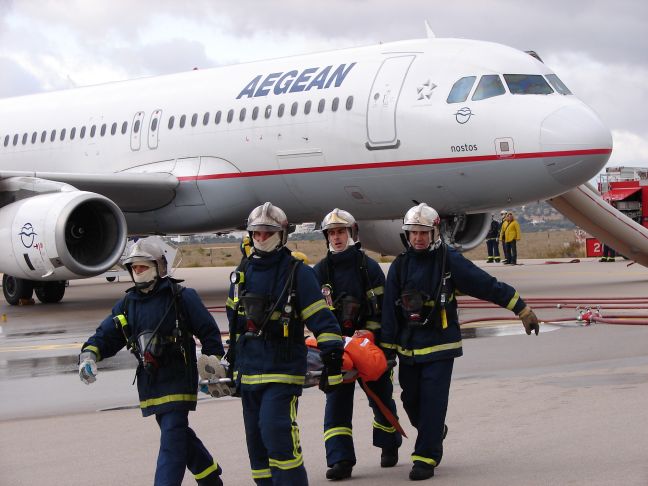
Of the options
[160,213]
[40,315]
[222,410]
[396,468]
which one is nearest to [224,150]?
[160,213]

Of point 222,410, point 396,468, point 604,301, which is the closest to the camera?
point 396,468

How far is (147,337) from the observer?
611cm

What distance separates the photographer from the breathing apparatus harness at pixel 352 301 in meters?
7.00

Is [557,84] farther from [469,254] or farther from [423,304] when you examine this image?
[469,254]

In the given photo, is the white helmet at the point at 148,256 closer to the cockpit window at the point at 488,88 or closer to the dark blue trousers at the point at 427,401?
the dark blue trousers at the point at 427,401

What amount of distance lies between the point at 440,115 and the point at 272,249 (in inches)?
399

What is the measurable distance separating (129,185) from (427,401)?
12.3 m

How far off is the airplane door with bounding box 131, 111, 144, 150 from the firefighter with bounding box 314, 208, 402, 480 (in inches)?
514

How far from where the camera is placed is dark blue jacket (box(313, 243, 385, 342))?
707 cm

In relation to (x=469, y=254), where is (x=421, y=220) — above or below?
below

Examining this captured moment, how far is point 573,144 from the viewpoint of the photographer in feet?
49.3

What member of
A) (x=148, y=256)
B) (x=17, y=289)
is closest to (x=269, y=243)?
(x=148, y=256)

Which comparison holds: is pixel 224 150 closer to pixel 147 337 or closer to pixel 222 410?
pixel 222 410

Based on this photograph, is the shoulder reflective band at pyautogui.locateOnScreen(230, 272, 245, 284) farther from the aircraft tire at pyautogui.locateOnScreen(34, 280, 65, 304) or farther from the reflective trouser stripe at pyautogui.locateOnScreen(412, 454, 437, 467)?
the aircraft tire at pyautogui.locateOnScreen(34, 280, 65, 304)
